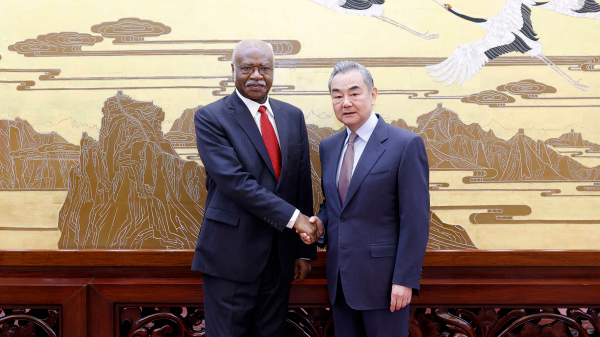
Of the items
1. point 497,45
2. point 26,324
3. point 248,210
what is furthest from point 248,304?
point 497,45

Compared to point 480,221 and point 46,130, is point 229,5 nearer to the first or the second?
point 46,130

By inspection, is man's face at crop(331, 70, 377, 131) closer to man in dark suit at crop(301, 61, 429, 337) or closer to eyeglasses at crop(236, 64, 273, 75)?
man in dark suit at crop(301, 61, 429, 337)

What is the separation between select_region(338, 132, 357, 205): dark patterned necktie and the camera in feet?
5.61

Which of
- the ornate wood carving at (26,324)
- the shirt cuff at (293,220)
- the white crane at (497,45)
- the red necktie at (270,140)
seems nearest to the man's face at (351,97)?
the red necktie at (270,140)

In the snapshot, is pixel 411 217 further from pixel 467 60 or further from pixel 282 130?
pixel 467 60

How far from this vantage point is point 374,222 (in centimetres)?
162

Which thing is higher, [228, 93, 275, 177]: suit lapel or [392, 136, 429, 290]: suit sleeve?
[228, 93, 275, 177]: suit lapel

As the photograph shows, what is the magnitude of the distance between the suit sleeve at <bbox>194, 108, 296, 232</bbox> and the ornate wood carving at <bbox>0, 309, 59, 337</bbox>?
1.54 meters

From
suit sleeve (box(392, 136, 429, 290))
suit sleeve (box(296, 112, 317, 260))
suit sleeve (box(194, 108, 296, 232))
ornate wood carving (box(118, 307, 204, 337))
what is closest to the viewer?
suit sleeve (box(392, 136, 429, 290))

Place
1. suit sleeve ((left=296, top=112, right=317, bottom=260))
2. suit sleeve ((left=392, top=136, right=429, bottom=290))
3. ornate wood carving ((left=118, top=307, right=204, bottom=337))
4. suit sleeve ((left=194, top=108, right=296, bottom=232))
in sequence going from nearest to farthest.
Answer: suit sleeve ((left=392, top=136, right=429, bottom=290))
suit sleeve ((left=194, top=108, right=296, bottom=232))
suit sleeve ((left=296, top=112, right=317, bottom=260))
ornate wood carving ((left=118, top=307, right=204, bottom=337))

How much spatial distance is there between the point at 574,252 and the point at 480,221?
1.92 feet

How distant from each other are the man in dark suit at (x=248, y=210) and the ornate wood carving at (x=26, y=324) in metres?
1.21

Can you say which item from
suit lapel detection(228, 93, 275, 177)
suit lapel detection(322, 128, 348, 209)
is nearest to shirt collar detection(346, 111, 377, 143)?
suit lapel detection(322, 128, 348, 209)

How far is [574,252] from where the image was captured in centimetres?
226
